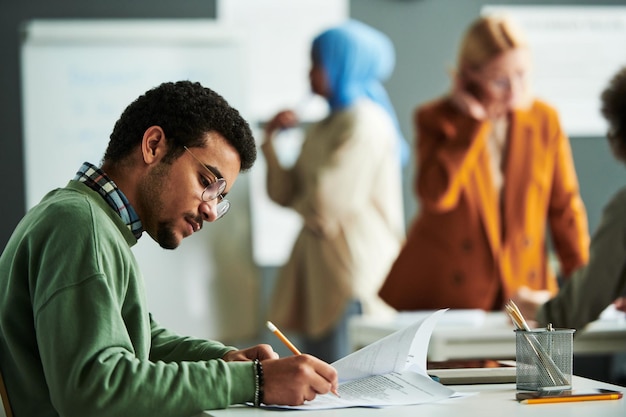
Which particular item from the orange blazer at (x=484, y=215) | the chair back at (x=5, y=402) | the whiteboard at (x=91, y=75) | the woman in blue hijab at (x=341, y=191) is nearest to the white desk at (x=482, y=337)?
the orange blazer at (x=484, y=215)

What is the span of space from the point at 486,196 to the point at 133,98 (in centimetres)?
179

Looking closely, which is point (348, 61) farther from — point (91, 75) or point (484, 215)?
point (91, 75)

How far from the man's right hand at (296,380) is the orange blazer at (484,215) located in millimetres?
2480

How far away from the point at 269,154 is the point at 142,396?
10.6ft

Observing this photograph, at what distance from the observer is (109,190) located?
Answer: 1593 millimetres

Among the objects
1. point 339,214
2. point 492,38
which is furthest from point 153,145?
A: point 339,214

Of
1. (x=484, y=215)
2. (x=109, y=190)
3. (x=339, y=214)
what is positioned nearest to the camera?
(x=109, y=190)

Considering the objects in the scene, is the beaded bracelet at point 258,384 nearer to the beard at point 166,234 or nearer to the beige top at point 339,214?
the beard at point 166,234

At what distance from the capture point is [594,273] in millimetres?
2656

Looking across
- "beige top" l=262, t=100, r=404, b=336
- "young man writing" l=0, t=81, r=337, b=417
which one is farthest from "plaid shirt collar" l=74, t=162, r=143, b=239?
"beige top" l=262, t=100, r=404, b=336

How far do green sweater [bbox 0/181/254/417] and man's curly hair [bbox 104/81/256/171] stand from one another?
120 mm

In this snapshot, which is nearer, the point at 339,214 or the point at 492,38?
the point at 492,38

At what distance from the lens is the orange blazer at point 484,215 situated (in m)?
3.89

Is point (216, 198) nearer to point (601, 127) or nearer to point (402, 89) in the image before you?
point (402, 89)
